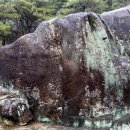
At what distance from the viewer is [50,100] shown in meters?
7.26

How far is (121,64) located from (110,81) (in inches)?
22.2

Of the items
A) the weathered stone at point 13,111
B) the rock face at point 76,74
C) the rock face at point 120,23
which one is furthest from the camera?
the rock face at point 120,23

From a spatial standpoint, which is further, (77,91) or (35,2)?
(35,2)

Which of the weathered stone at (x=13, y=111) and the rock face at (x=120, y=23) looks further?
the rock face at (x=120, y=23)

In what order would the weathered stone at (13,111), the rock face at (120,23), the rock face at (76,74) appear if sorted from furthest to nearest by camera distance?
1. the rock face at (120,23)
2. the rock face at (76,74)
3. the weathered stone at (13,111)

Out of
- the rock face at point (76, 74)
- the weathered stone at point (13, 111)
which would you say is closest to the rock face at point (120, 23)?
the rock face at point (76, 74)

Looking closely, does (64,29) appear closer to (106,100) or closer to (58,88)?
(58,88)

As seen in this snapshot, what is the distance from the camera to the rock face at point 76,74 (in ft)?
23.3

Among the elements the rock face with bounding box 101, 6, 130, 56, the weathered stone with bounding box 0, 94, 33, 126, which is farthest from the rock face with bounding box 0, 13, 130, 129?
the rock face with bounding box 101, 6, 130, 56

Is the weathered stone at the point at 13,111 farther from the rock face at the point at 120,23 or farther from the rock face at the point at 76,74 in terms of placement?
the rock face at the point at 120,23

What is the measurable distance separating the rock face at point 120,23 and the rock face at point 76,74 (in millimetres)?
→ 701

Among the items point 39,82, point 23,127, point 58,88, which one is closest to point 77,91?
point 58,88

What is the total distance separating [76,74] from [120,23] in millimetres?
2206

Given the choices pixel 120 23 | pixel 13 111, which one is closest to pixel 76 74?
pixel 13 111
